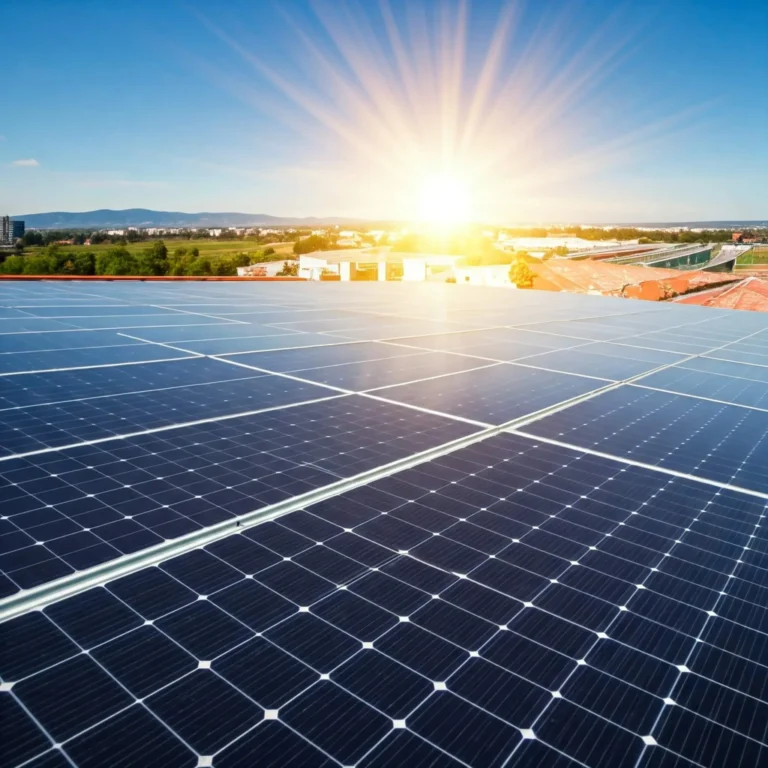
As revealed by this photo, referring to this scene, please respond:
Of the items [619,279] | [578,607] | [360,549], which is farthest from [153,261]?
[578,607]

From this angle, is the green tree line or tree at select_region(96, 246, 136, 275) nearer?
the green tree line

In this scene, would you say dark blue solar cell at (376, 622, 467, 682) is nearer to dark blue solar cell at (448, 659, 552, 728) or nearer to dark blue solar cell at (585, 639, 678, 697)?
dark blue solar cell at (448, 659, 552, 728)

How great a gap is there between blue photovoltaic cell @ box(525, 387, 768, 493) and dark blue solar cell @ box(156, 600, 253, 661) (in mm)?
6089

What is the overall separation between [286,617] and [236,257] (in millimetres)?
81262

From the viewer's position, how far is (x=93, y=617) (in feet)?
14.4

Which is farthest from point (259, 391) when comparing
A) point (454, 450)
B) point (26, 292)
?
point (26, 292)

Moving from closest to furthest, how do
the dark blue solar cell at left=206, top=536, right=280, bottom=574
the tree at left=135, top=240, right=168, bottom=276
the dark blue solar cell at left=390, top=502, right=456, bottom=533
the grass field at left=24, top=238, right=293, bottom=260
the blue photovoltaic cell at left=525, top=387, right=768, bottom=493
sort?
1. the dark blue solar cell at left=206, top=536, right=280, bottom=574
2. the dark blue solar cell at left=390, top=502, right=456, bottom=533
3. the blue photovoltaic cell at left=525, top=387, right=768, bottom=493
4. the tree at left=135, top=240, right=168, bottom=276
5. the grass field at left=24, top=238, right=293, bottom=260

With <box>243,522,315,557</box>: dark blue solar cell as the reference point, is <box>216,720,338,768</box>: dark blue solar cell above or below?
below

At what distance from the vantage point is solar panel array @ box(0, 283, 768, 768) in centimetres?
355

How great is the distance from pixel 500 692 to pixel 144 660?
7.53 ft

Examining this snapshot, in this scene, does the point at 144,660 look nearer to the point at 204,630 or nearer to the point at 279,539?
the point at 204,630

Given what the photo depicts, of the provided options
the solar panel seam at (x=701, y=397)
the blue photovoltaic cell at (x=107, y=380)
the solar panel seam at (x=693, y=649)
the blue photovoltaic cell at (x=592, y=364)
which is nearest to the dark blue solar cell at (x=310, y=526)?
the solar panel seam at (x=693, y=649)

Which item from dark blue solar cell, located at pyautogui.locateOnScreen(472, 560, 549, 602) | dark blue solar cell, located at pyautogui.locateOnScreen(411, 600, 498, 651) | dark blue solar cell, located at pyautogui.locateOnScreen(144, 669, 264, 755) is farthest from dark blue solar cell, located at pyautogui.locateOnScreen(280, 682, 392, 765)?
dark blue solar cell, located at pyautogui.locateOnScreen(472, 560, 549, 602)

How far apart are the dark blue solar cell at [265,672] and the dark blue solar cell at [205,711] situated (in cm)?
7
